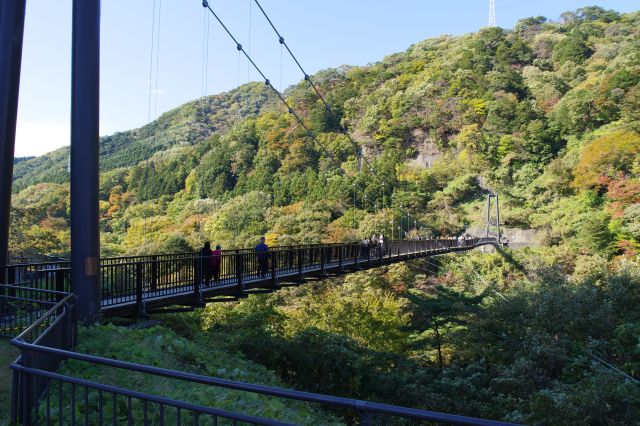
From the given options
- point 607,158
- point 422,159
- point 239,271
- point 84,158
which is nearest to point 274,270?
point 239,271

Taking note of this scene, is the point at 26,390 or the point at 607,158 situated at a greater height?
the point at 607,158

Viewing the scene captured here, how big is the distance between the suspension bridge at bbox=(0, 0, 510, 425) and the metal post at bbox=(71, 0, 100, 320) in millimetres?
14

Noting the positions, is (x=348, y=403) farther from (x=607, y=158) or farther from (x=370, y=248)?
(x=607, y=158)

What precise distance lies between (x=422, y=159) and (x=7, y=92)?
2359 inches

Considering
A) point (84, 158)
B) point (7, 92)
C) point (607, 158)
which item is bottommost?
point (84, 158)

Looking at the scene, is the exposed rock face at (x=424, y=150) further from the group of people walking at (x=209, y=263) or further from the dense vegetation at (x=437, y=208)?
the group of people walking at (x=209, y=263)

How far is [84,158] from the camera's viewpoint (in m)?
6.99

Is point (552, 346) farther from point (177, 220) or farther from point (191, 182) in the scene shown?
point (191, 182)

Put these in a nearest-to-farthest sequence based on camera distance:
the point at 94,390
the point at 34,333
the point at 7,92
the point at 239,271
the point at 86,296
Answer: the point at 94,390 → the point at 34,333 → the point at 86,296 → the point at 7,92 → the point at 239,271

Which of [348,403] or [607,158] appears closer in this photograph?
[348,403]

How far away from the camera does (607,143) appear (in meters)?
41.8

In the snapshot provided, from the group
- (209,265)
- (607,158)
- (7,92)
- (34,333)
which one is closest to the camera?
(34,333)

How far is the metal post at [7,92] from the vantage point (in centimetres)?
909

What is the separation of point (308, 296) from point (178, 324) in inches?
588
